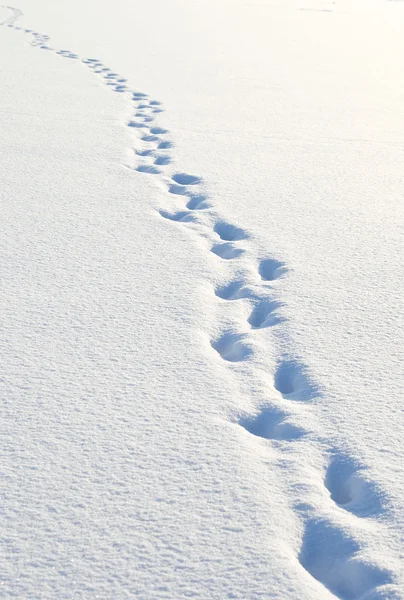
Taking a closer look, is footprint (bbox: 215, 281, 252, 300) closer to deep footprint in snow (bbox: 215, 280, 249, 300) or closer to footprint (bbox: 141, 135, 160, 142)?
deep footprint in snow (bbox: 215, 280, 249, 300)

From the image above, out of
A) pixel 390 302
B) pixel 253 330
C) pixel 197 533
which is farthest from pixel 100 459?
pixel 390 302

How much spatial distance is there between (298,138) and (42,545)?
113 inches

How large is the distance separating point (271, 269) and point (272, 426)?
824mm

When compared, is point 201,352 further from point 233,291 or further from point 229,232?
point 229,232

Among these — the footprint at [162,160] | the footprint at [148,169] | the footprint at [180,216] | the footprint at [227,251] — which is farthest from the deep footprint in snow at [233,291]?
the footprint at [162,160]

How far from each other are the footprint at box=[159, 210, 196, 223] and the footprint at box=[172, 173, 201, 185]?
1.20 feet

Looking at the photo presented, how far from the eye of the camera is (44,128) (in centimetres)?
378

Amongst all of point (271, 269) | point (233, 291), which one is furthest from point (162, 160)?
point (233, 291)

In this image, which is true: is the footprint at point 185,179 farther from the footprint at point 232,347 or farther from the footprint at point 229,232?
the footprint at point 232,347

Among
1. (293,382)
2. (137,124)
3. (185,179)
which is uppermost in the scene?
(293,382)

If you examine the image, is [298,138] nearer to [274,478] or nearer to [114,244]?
[114,244]

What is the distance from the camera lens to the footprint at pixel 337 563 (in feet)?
3.88

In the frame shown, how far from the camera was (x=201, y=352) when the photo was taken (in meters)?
1.83

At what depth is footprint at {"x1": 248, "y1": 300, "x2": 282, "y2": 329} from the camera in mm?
1994
